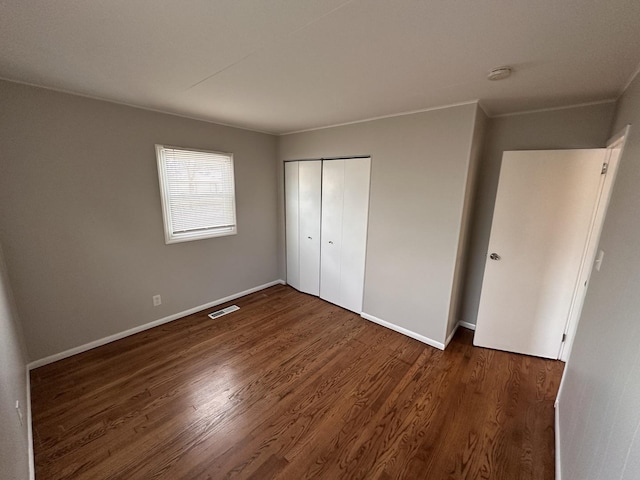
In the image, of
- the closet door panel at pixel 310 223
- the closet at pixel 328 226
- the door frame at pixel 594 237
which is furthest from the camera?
the closet door panel at pixel 310 223

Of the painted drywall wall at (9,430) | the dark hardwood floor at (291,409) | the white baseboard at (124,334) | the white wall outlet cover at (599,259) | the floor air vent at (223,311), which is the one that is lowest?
the dark hardwood floor at (291,409)

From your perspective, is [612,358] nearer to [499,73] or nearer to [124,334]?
[499,73]

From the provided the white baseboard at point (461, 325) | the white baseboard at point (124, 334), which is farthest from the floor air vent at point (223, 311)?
the white baseboard at point (461, 325)

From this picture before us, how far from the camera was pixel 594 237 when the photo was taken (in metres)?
2.02

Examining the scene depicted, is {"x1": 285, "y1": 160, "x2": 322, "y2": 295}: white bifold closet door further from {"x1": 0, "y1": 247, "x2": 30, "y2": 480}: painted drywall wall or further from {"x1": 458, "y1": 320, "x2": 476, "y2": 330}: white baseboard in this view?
{"x1": 0, "y1": 247, "x2": 30, "y2": 480}: painted drywall wall

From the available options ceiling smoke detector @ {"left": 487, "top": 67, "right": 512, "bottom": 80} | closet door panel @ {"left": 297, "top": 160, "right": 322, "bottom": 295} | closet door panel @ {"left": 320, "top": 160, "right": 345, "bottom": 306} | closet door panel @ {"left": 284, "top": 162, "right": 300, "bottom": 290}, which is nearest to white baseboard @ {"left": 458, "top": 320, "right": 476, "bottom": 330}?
closet door panel @ {"left": 320, "top": 160, "right": 345, "bottom": 306}

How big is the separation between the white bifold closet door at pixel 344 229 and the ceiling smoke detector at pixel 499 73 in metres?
1.30

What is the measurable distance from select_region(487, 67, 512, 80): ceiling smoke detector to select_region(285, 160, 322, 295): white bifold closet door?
200 cm

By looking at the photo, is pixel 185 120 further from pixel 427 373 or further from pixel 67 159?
pixel 427 373

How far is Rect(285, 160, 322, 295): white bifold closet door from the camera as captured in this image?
11.1ft

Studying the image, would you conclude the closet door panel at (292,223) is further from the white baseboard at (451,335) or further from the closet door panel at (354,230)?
the white baseboard at (451,335)

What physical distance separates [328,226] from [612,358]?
8.58ft

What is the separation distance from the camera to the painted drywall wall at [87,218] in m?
1.90

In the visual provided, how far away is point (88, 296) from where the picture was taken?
230cm
